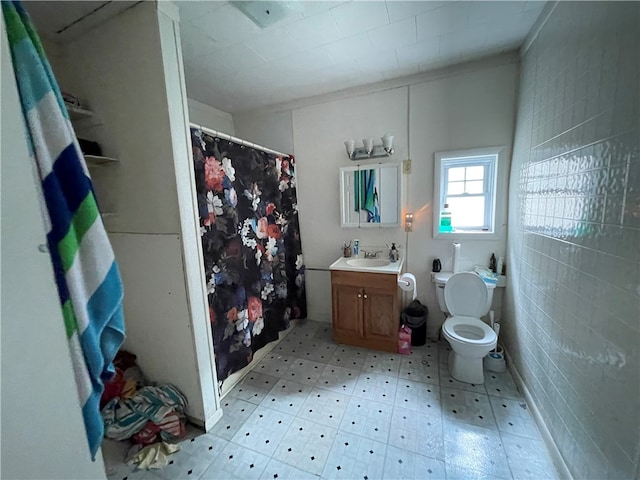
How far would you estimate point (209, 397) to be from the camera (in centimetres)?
161

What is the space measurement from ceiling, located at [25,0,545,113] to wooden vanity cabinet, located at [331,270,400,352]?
174 centimetres

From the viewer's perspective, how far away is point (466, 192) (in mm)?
2303

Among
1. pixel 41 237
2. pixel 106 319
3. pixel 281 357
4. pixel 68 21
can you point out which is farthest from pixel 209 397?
pixel 68 21

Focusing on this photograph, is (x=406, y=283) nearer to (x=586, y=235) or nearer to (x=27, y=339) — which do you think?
(x=586, y=235)

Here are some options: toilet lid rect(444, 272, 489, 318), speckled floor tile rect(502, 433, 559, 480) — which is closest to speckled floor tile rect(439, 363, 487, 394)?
speckled floor tile rect(502, 433, 559, 480)

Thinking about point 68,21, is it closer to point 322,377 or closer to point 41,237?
point 41,237

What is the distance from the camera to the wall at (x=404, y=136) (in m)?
2.08

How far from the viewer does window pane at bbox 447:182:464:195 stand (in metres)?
2.32

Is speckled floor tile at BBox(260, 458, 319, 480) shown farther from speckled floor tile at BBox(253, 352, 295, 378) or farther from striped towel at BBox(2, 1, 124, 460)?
striped towel at BBox(2, 1, 124, 460)

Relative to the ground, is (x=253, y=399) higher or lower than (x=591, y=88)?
lower

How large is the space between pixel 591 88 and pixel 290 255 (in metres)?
2.34

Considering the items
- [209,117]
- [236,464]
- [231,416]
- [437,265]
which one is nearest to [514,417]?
[437,265]

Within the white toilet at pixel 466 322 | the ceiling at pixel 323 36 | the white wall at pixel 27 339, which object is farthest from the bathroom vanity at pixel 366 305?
the white wall at pixel 27 339

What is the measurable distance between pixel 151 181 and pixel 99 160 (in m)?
0.32
